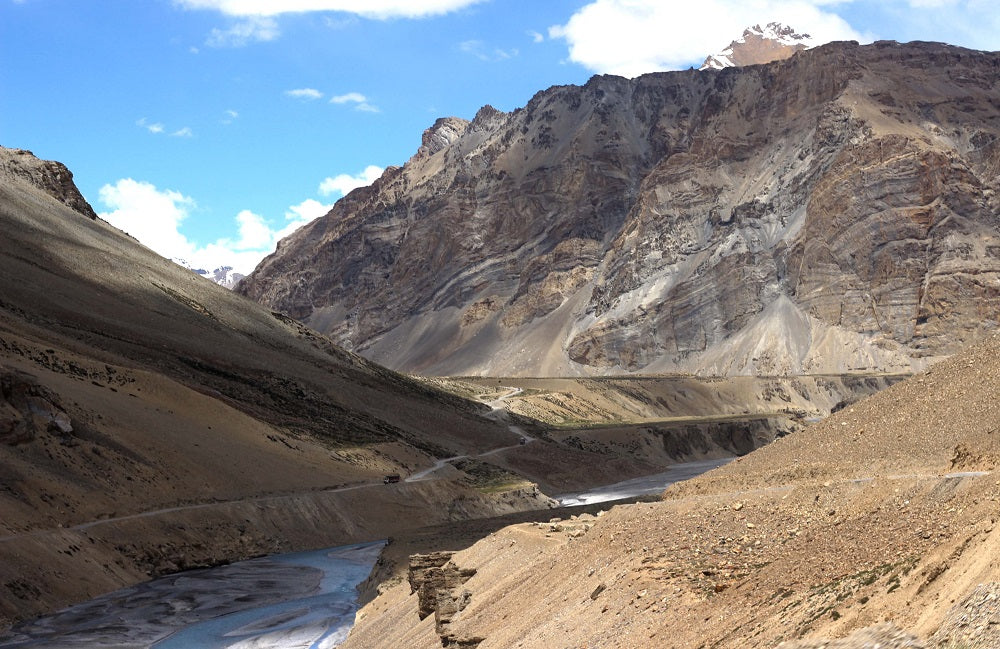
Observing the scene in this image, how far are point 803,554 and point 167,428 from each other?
6464 cm

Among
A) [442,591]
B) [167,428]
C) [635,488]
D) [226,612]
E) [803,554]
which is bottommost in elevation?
[635,488]

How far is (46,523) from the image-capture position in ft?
191

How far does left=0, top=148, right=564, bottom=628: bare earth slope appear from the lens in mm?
61156

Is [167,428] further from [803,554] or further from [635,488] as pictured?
[803,554]

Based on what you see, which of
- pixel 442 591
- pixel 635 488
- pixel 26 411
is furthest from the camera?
pixel 635 488

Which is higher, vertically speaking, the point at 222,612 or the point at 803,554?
the point at 803,554

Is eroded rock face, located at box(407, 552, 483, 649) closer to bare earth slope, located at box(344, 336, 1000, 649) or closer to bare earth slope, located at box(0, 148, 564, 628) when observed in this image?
bare earth slope, located at box(344, 336, 1000, 649)

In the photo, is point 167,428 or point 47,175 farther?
point 47,175

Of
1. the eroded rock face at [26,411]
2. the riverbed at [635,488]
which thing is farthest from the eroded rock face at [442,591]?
the riverbed at [635,488]

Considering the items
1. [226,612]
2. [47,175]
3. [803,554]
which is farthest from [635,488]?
[47,175]

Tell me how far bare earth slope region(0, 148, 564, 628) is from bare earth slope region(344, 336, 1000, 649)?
3029 centimetres

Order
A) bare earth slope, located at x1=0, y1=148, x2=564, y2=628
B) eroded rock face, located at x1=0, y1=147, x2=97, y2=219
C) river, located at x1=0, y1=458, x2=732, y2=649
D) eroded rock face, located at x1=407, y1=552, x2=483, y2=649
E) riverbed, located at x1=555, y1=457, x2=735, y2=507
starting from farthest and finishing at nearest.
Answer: eroded rock face, located at x1=0, y1=147, x2=97, y2=219 < riverbed, located at x1=555, y1=457, x2=735, y2=507 < bare earth slope, located at x1=0, y1=148, x2=564, y2=628 < river, located at x1=0, y1=458, x2=732, y2=649 < eroded rock face, located at x1=407, y1=552, x2=483, y2=649

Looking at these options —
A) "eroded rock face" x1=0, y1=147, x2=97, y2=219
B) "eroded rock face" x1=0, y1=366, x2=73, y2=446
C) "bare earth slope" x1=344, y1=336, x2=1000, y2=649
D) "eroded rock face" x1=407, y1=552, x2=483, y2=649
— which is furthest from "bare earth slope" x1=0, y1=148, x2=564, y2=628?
"bare earth slope" x1=344, y1=336, x2=1000, y2=649

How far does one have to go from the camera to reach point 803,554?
21547 millimetres
